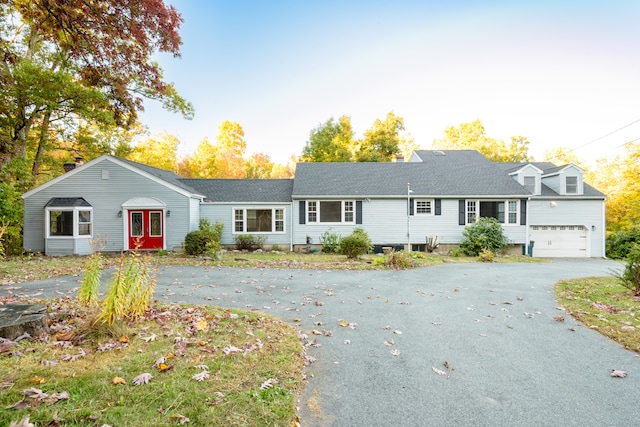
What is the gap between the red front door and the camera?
15898 millimetres

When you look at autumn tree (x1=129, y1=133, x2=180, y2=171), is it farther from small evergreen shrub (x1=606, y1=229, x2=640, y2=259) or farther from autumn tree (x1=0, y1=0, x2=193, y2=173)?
small evergreen shrub (x1=606, y1=229, x2=640, y2=259)

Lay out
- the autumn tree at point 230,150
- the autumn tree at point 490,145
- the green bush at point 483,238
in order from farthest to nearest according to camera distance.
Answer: the autumn tree at point 490,145 < the autumn tree at point 230,150 < the green bush at point 483,238

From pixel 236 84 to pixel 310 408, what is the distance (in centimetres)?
2200

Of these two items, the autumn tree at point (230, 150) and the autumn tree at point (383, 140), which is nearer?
the autumn tree at point (383, 140)

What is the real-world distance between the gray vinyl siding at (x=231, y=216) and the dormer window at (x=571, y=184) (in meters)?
17.3

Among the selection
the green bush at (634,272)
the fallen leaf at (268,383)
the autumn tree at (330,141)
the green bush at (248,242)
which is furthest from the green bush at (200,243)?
the autumn tree at (330,141)

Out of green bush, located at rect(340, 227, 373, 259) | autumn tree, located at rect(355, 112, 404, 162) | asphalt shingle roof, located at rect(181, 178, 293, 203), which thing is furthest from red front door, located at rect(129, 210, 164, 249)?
autumn tree, located at rect(355, 112, 404, 162)

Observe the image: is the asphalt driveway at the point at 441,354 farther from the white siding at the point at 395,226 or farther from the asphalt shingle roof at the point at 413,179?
the asphalt shingle roof at the point at 413,179

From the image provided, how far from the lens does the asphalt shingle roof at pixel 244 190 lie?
18.0 metres

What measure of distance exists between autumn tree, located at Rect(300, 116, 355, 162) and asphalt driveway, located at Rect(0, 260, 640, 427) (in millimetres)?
26789

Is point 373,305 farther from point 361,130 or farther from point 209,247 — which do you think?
point 361,130

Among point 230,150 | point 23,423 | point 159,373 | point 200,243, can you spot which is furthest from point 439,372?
point 230,150

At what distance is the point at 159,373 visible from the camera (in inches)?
128

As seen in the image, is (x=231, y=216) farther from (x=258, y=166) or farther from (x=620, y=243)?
(x=620, y=243)
